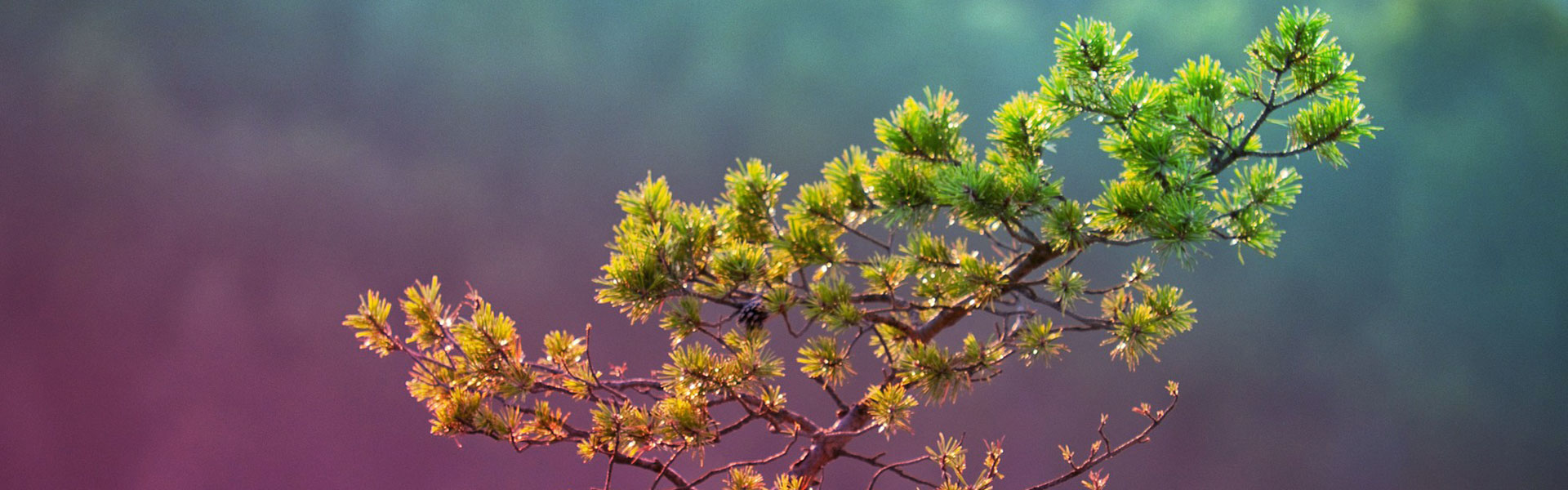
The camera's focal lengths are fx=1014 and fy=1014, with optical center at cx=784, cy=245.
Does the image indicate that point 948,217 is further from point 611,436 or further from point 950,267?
point 611,436

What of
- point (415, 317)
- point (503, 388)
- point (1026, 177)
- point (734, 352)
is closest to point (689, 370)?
point (734, 352)

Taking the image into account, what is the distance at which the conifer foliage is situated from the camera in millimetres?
1191

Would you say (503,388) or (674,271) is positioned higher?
(674,271)

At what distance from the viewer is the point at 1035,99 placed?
4.19 feet

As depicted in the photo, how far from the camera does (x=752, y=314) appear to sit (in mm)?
1307

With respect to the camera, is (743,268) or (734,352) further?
(734,352)

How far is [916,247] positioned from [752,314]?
23cm

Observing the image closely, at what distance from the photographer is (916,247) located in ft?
4.23

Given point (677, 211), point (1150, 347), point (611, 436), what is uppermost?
point (677, 211)

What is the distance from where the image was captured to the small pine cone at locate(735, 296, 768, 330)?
1.30 m

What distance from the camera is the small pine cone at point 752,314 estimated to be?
1.30 m

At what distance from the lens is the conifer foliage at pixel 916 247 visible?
1.19 m

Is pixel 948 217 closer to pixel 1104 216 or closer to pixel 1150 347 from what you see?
pixel 1104 216

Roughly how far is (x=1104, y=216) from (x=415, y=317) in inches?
33.9
